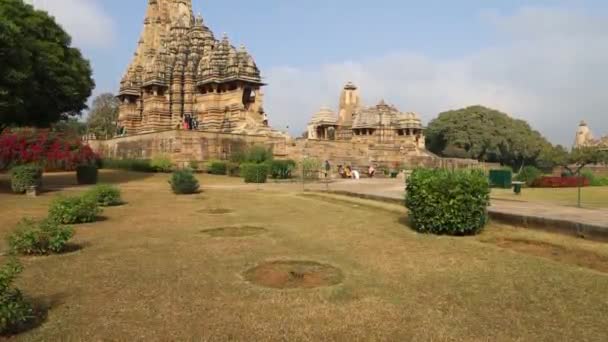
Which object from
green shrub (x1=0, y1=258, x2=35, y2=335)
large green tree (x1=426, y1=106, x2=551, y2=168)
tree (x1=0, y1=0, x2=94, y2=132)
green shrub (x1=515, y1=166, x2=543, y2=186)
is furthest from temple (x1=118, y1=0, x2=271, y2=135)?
green shrub (x1=0, y1=258, x2=35, y2=335)

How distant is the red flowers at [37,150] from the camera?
55.3ft

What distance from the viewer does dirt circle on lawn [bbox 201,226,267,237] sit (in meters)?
9.27

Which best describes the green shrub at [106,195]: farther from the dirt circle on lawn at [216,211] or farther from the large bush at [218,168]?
the large bush at [218,168]

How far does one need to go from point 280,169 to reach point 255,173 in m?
3.27

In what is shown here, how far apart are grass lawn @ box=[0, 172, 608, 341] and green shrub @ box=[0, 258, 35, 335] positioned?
0.16 metres

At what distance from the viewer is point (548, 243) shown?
8.22 metres

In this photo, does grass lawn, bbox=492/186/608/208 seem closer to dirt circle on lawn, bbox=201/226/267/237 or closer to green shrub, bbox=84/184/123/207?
dirt circle on lawn, bbox=201/226/267/237

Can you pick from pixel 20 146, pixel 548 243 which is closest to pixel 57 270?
pixel 548 243

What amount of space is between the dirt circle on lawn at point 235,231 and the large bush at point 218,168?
19.0 meters

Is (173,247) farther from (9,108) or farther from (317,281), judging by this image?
(9,108)

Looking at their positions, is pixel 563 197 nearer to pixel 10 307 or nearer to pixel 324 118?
pixel 10 307

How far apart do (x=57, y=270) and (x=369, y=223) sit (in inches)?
251

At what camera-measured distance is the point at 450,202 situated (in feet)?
29.4

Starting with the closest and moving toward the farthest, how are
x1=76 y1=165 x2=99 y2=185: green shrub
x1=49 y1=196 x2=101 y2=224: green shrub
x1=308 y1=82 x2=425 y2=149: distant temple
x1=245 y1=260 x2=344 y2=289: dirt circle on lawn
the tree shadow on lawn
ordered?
1. x1=245 y1=260 x2=344 y2=289: dirt circle on lawn
2. x1=49 y1=196 x2=101 y2=224: green shrub
3. the tree shadow on lawn
4. x1=76 y1=165 x2=99 y2=185: green shrub
5. x1=308 y1=82 x2=425 y2=149: distant temple
